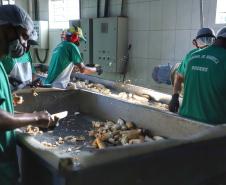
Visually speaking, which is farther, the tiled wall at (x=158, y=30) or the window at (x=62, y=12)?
the window at (x=62, y=12)

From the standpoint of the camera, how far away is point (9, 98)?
Result: 132cm

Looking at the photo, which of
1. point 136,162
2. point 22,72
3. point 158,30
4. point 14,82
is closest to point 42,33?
point 158,30

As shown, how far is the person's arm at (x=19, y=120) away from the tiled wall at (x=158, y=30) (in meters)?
3.73

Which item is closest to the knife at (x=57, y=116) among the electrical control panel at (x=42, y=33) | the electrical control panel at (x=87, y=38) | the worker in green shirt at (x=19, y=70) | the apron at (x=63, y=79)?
the apron at (x=63, y=79)

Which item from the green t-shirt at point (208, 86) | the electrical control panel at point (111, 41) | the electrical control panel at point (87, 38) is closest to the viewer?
the green t-shirt at point (208, 86)

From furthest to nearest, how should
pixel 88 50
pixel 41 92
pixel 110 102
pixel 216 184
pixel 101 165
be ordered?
pixel 88 50
pixel 41 92
pixel 110 102
pixel 216 184
pixel 101 165

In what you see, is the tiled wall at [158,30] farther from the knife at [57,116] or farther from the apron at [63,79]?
the knife at [57,116]

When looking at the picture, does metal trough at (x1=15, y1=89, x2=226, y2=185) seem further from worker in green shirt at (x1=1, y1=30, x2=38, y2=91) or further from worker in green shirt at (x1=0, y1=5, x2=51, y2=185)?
worker in green shirt at (x1=1, y1=30, x2=38, y2=91)

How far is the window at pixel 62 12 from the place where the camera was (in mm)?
7449

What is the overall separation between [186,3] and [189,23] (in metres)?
0.36

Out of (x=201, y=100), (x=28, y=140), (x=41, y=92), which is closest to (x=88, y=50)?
(x=41, y=92)

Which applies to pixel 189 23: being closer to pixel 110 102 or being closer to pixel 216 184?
pixel 110 102

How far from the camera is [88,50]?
6270mm

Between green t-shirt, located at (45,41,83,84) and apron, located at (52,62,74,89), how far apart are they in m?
0.05
